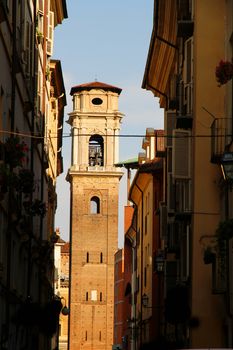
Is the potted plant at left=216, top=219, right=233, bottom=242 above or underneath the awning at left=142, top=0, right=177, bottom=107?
underneath

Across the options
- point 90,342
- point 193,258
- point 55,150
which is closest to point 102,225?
point 90,342

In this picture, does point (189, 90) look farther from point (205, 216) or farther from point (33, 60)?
point (33, 60)

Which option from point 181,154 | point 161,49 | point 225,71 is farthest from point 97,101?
point 225,71

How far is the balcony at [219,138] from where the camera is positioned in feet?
84.7

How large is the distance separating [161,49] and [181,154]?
36.7 ft

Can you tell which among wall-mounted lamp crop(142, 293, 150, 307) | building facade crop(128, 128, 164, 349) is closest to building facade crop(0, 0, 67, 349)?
building facade crop(128, 128, 164, 349)

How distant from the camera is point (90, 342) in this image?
125 metres

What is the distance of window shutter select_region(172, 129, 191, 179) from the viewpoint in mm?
30281

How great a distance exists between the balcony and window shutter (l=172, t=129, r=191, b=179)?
3323 millimetres

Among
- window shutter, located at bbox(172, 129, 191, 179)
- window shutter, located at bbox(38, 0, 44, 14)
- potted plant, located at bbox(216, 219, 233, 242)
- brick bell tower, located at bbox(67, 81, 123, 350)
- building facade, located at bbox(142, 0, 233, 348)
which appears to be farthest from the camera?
brick bell tower, located at bbox(67, 81, 123, 350)

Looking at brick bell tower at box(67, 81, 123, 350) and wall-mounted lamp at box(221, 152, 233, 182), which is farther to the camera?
brick bell tower at box(67, 81, 123, 350)

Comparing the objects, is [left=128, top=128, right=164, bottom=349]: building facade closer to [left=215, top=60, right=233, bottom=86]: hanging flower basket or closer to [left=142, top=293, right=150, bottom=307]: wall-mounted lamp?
[left=142, top=293, right=150, bottom=307]: wall-mounted lamp

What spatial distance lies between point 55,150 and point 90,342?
66.7 metres

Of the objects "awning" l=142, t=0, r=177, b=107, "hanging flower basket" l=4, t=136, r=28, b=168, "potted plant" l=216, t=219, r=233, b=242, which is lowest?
"potted plant" l=216, t=219, r=233, b=242
